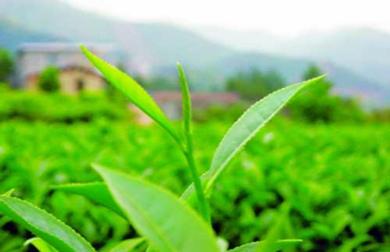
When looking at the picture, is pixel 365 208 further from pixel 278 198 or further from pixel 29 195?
pixel 29 195

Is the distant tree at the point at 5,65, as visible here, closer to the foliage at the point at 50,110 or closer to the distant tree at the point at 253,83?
the distant tree at the point at 253,83

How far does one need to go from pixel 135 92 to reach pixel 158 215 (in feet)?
0.45

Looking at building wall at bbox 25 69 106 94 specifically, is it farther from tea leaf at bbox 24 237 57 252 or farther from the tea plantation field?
tea leaf at bbox 24 237 57 252

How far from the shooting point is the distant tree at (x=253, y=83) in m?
48.8

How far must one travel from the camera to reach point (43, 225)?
0.66 metres

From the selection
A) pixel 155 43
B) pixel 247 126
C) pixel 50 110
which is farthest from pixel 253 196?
pixel 155 43

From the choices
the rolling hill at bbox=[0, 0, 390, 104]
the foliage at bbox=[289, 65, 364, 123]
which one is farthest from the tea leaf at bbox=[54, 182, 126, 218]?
the rolling hill at bbox=[0, 0, 390, 104]

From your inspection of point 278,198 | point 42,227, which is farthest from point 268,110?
point 278,198

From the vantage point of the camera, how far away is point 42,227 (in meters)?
0.65

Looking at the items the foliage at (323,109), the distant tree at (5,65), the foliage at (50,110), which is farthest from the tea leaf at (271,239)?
the distant tree at (5,65)

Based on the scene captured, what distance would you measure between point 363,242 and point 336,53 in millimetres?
150849

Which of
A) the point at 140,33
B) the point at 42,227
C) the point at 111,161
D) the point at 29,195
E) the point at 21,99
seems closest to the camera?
the point at 42,227

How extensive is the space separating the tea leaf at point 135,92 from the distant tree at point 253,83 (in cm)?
4440

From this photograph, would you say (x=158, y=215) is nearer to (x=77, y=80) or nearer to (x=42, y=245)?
(x=42, y=245)
